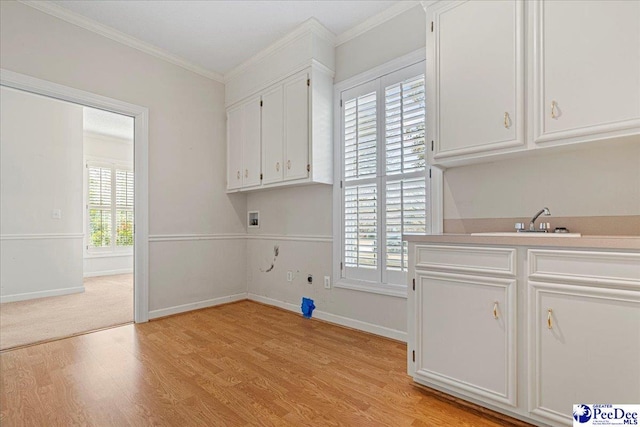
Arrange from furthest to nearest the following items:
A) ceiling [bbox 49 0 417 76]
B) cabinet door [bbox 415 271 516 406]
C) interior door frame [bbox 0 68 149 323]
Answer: interior door frame [bbox 0 68 149 323] < ceiling [bbox 49 0 417 76] < cabinet door [bbox 415 271 516 406]

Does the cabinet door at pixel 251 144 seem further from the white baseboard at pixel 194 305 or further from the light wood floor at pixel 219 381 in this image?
the light wood floor at pixel 219 381

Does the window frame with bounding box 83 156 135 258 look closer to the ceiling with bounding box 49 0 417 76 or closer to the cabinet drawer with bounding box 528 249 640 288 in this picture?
the ceiling with bounding box 49 0 417 76

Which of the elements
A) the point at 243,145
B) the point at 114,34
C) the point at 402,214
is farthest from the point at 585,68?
the point at 114,34

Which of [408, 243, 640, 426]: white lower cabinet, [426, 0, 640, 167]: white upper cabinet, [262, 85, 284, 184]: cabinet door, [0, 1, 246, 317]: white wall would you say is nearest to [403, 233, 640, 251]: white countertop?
[408, 243, 640, 426]: white lower cabinet

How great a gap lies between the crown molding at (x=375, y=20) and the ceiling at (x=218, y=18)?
1 cm

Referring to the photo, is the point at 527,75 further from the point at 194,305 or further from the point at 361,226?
the point at 194,305

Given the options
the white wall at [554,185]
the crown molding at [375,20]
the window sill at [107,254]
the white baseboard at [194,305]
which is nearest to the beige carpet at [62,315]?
the white baseboard at [194,305]

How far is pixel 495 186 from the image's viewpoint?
2.12 meters

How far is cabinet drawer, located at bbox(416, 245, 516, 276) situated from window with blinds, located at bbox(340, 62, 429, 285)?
24.8 inches

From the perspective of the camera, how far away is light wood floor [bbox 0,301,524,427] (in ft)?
5.36

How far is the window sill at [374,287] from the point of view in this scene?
8.68 ft

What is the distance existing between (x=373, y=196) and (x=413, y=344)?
1.32 meters

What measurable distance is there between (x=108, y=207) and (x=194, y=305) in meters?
4.05

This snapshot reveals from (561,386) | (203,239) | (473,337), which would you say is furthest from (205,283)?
(561,386)
